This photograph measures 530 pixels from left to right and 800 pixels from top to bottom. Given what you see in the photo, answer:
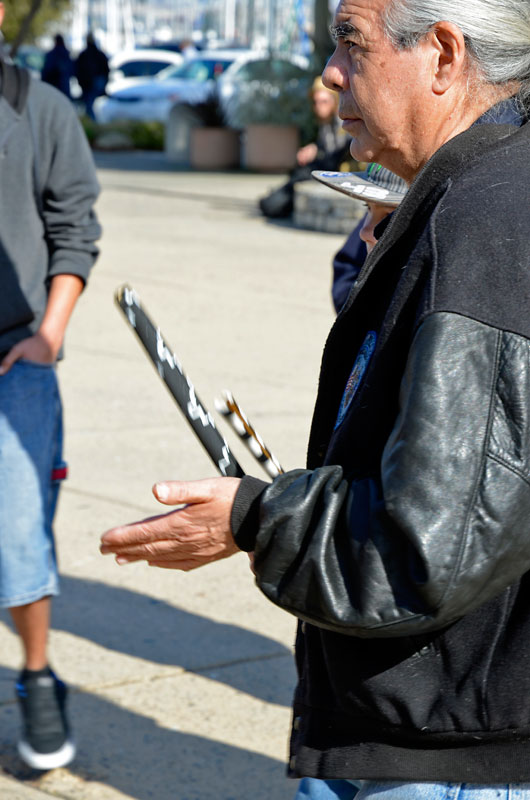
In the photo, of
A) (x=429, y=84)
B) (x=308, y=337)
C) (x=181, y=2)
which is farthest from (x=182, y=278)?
(x=181, y=2)

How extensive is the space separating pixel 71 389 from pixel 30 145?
3719 mm

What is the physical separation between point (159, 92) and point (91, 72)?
6.15ft

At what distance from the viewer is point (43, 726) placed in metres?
3.21

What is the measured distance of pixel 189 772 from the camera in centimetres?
335

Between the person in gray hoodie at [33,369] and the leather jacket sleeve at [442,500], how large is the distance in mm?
1803

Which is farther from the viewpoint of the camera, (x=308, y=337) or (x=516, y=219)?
(x=308, y=337)

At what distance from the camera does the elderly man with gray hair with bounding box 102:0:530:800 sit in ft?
4.73

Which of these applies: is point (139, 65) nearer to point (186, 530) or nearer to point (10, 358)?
point (10, 358)

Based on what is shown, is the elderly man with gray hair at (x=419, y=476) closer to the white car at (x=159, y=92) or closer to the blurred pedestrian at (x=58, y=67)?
the blurred pedestrian at (x=58, y=67)

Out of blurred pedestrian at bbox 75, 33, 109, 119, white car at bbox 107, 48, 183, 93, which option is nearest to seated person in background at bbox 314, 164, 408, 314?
blurred pedestrian at bbox 75, 33, 109, 119

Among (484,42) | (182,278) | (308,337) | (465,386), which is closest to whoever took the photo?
(465,386)

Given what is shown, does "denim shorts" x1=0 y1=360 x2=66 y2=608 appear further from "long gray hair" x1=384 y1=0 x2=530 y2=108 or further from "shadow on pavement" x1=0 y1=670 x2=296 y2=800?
"long gray hair" x1=384 y1=0 x2=530 y2=108

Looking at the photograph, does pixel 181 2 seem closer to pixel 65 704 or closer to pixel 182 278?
pixel 182 278

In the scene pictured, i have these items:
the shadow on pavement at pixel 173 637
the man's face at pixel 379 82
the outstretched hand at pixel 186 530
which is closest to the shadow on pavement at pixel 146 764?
the shadow on pavement at pixel 173 637
